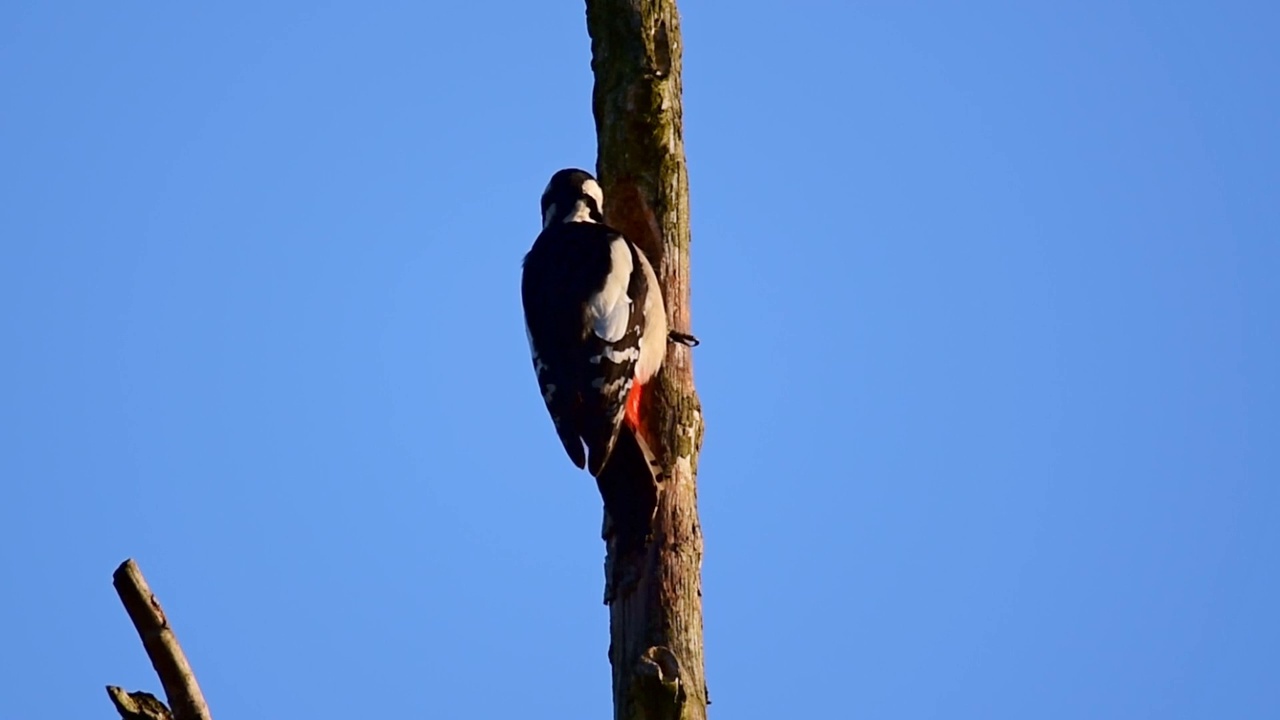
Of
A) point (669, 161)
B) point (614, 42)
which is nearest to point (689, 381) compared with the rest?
point (669, 161)

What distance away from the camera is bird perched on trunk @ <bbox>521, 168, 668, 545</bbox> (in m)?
4.37

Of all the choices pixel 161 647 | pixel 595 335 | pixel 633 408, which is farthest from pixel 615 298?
pixel 161 647

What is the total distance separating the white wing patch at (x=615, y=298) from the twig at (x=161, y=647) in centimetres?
194

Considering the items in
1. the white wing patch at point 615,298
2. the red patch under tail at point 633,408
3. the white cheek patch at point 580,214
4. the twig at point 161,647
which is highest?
the white cheek patch at point 580,214

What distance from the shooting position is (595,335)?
15.0 feet

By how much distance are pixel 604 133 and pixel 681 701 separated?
177cm

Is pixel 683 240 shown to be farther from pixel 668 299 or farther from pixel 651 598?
pixel 651 598

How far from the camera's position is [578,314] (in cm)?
466

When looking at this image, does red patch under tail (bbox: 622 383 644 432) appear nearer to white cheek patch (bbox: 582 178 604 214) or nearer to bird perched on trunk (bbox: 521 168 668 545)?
A: bird perched on trunk (bbox: 521 168 668 545)

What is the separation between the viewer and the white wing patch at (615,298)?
4.52 m

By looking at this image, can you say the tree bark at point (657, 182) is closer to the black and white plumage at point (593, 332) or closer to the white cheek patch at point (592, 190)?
the black and white plumage at point (593, 332)

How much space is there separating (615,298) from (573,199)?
0.72 metres

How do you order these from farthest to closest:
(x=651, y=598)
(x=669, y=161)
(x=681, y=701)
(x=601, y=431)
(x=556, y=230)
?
1. (x=556, y=230)
2. (x=669, y=161)
3. (x=601, y=431)
4. (x=651, y=598)
5. (x=681, y=701)

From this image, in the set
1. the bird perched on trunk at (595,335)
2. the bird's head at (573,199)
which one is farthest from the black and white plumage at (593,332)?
the bird's head at (573,199)
